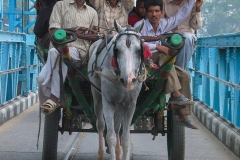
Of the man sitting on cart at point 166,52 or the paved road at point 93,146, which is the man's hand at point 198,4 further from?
the paved road at point 93,146

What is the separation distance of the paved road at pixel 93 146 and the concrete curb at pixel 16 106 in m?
0.22

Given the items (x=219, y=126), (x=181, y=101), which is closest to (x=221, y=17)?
(x=219, y=126)

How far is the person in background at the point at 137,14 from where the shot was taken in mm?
7996

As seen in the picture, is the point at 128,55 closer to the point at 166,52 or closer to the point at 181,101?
the point at 166,52

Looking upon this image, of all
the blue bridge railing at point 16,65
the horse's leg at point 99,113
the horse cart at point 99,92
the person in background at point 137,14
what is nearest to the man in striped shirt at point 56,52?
the horse cart at point 99,92

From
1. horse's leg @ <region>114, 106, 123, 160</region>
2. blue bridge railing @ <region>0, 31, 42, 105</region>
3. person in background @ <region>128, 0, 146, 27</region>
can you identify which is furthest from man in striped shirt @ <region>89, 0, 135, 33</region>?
blue bridge railing @ <region>0, 31, 42, 105</region>

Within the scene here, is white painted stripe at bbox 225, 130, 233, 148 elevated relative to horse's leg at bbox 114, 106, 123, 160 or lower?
lower

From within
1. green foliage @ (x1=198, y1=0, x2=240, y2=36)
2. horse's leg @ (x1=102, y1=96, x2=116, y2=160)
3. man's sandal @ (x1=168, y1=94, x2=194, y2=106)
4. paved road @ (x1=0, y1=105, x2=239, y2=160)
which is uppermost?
green foliage @ (x1=198, y1=0, x2=240, y2=36)

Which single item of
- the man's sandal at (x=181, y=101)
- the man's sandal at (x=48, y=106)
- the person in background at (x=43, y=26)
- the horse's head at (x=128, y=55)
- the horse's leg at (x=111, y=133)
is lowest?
the horse's leg at (x=111, y=133)

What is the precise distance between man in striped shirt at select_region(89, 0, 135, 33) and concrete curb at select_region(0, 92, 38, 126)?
14.7 feet

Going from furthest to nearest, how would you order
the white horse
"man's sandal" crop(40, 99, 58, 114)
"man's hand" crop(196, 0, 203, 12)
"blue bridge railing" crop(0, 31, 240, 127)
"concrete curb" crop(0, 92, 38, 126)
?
"concrete curb" crop(0, 92, 38, 126), "blue bridge railing" crop(0, 31, 240, 127), "man's hand" crop(196, 0, 203, 12), "man's sandal" crop(40, 99, 58, 114), the white horse

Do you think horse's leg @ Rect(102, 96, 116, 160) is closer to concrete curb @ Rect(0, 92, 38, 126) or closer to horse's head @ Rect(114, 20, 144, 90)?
horse's head @ Rect(114, 20, 144, 90)

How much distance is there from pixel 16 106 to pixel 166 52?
7134mm

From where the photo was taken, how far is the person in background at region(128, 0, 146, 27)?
800cm
